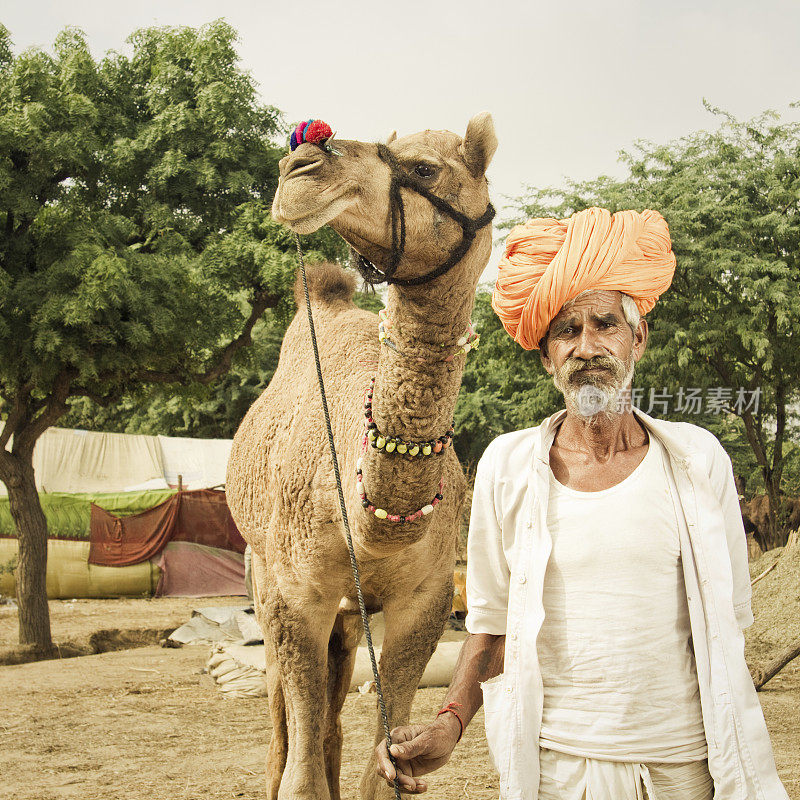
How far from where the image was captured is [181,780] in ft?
18.7

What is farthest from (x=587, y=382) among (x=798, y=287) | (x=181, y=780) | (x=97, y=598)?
(x=97, y=598)

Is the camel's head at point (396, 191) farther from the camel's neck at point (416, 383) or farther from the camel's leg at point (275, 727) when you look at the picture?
the camel's leg at point (275, 727)

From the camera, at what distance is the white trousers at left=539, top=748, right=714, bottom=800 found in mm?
1983

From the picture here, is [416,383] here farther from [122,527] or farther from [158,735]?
[122,527]

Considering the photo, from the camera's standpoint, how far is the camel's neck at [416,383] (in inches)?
115

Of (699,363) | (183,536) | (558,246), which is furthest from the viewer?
(183,536)

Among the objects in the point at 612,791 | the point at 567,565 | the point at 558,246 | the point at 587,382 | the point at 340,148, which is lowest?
the point at 612,791

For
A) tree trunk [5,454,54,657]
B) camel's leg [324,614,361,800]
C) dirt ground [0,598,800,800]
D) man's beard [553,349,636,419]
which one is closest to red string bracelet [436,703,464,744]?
man's beard [553,349,636,419]

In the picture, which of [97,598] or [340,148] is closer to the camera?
[340,148]

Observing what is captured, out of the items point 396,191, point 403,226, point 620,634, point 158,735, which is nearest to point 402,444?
point 403,226

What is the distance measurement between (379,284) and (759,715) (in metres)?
1.65

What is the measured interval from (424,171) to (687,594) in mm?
1495

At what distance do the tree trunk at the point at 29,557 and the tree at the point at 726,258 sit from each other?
25.1ft

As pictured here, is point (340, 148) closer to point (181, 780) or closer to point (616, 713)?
point (616, 713)
